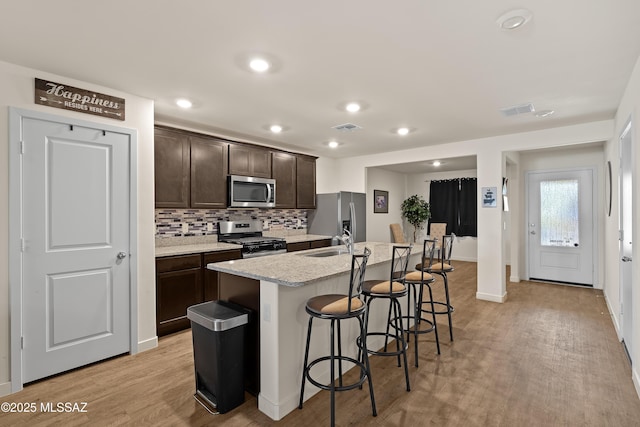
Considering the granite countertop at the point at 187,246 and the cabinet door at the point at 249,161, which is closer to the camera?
the granite countertop at the point at 187,246

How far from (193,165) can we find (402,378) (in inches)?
126

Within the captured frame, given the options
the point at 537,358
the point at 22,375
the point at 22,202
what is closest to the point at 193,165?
the point at 22,202

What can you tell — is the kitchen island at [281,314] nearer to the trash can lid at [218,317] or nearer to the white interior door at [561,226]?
the trash can lid at [218,317]

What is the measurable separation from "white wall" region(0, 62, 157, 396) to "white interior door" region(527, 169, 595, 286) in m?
6.00

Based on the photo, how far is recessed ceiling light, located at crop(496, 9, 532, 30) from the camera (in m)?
1.83

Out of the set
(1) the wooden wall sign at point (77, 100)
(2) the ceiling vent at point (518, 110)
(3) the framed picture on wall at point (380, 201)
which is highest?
(2) the ceiling vent at point (518, 110)

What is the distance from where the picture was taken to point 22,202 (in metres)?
2.46

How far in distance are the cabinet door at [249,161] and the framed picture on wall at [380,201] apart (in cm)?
339

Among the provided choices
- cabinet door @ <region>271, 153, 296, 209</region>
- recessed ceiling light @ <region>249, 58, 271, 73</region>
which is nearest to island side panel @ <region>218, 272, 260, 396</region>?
recessed ceiling light @ <region>249, 58, 271, 73</region>

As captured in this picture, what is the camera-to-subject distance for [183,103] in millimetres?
3332

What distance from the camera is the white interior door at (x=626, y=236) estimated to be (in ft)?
9.37

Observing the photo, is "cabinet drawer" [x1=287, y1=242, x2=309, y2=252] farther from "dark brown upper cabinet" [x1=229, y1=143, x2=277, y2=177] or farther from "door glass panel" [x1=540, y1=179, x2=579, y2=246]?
"door glass panel" [x1=540, y1=179, x2=579, y2=246]

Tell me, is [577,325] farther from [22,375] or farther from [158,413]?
[22,375]

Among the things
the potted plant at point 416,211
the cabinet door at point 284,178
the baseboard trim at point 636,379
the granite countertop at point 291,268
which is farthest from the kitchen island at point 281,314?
the potted plant at point 416,211
